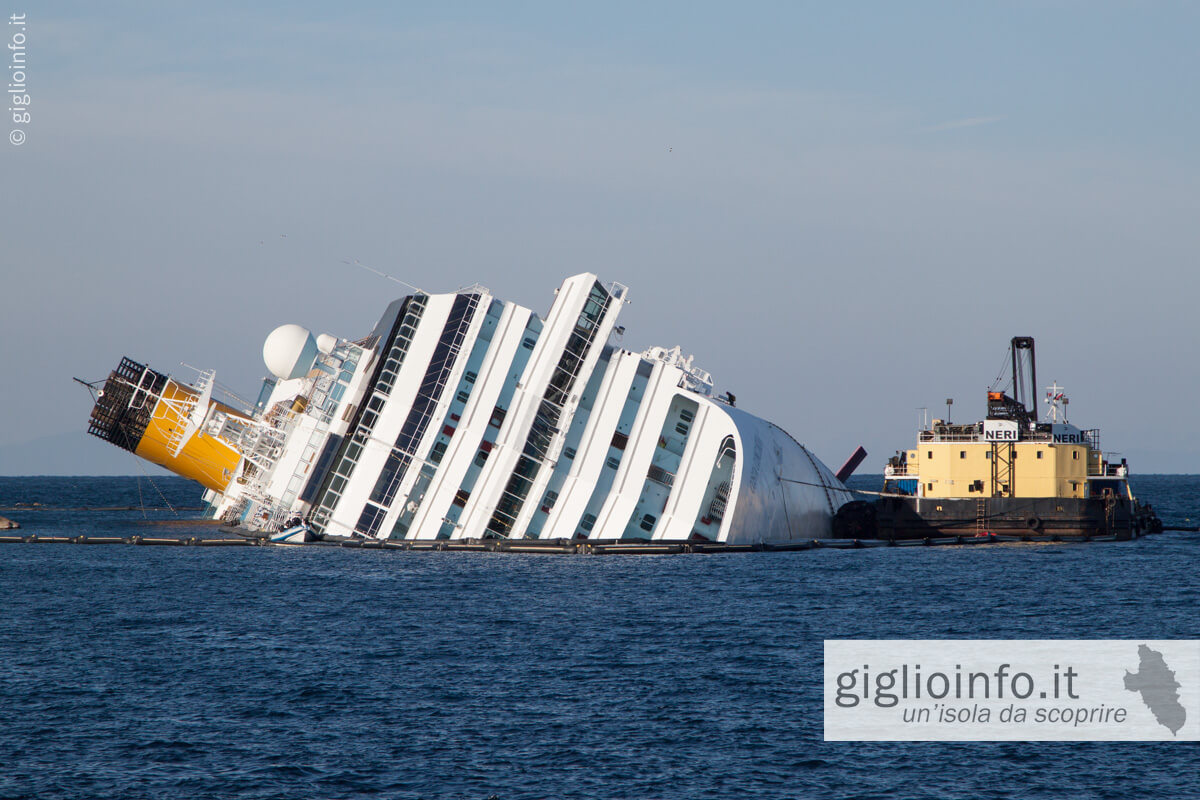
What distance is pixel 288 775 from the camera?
26.0 m

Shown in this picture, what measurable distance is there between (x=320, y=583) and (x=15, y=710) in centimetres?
1930

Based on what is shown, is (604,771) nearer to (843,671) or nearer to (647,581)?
(843,671)

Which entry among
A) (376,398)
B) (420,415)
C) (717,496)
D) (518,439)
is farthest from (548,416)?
(717,496)

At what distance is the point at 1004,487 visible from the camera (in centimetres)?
6950

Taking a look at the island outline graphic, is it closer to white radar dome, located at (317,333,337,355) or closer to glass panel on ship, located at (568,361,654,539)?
glass panel on ship, located at (568,361,654,539)

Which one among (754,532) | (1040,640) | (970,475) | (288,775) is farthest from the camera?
(970,475)

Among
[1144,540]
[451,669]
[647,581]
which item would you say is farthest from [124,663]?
[1144,540]

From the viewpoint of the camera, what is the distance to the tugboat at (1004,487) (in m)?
68.6

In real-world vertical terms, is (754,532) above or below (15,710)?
above

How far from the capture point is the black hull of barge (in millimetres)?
68375
